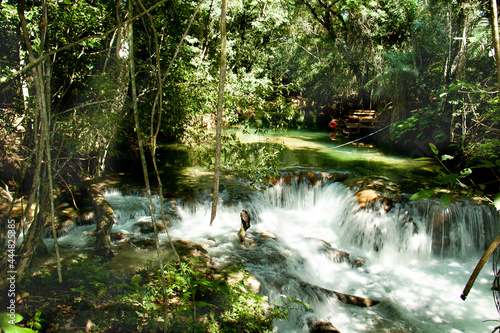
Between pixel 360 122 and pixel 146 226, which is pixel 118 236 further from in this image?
pixel 360 122

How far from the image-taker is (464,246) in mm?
6789

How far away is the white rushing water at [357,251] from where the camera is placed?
5020mm

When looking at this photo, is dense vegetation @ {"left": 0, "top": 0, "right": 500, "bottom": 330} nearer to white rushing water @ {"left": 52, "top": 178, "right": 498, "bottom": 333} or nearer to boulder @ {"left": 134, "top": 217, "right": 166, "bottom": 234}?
white rushing water @ {"left": 52, "top": 178, "right": 498, "bottom": 333}

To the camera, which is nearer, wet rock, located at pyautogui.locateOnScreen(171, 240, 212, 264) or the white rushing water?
the white rushing water

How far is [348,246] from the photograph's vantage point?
732 cm

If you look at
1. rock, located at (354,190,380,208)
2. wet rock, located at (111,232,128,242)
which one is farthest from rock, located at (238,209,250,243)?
rock, located at (354,190,380,208)

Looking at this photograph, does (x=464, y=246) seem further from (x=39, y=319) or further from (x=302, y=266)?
(x=39, y=319)

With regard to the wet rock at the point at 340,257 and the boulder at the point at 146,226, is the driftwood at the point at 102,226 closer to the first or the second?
the boulder at the point at 146,226

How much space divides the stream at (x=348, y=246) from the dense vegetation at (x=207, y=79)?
4.53 feet

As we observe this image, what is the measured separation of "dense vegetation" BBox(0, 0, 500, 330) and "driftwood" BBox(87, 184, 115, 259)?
81cm

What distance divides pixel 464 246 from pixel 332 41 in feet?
44.4

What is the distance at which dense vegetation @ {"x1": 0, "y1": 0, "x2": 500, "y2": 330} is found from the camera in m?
3.26

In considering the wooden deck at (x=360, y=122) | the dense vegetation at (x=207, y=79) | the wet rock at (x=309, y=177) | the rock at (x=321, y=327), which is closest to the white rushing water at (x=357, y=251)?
the rock at (x=321, y=327)

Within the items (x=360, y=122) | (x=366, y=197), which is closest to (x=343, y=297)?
(x=366, y=197)
